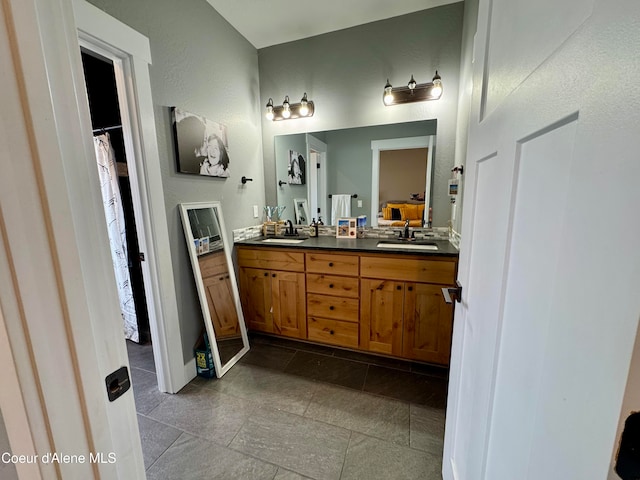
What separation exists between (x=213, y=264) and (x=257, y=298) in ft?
1.80

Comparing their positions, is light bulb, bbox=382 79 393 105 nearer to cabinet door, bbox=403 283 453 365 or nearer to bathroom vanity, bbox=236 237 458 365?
bathroom vanity, bbox=236 237 458 365

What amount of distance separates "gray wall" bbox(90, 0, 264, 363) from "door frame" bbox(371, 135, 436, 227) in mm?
1243

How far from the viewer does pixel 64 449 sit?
417mm

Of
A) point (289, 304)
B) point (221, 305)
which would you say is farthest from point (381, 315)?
point (221, 305)

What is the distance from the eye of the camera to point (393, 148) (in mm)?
2316

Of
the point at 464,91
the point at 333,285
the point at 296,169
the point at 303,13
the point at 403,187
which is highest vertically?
the point at 303,13

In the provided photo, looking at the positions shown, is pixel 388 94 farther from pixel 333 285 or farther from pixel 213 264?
pixel 213 264

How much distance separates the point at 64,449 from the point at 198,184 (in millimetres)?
1774

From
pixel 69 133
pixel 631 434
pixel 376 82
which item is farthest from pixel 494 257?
pixel 376 82

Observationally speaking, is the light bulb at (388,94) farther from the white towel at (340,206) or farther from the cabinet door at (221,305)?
the cabinet door at (221,305)

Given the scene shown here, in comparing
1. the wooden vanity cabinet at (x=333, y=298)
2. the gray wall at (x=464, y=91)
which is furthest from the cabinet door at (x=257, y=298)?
the gray wall at (x=464, y=91)

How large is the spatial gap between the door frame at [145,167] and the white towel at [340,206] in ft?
4.96

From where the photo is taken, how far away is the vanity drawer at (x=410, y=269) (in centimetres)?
177

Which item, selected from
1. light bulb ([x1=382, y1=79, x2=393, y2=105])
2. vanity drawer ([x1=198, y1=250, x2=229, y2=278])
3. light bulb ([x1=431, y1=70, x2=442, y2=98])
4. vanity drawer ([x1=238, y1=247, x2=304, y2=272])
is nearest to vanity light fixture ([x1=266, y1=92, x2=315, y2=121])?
light bulb ([x1=382, y1=79, x2=393, y2=105])
